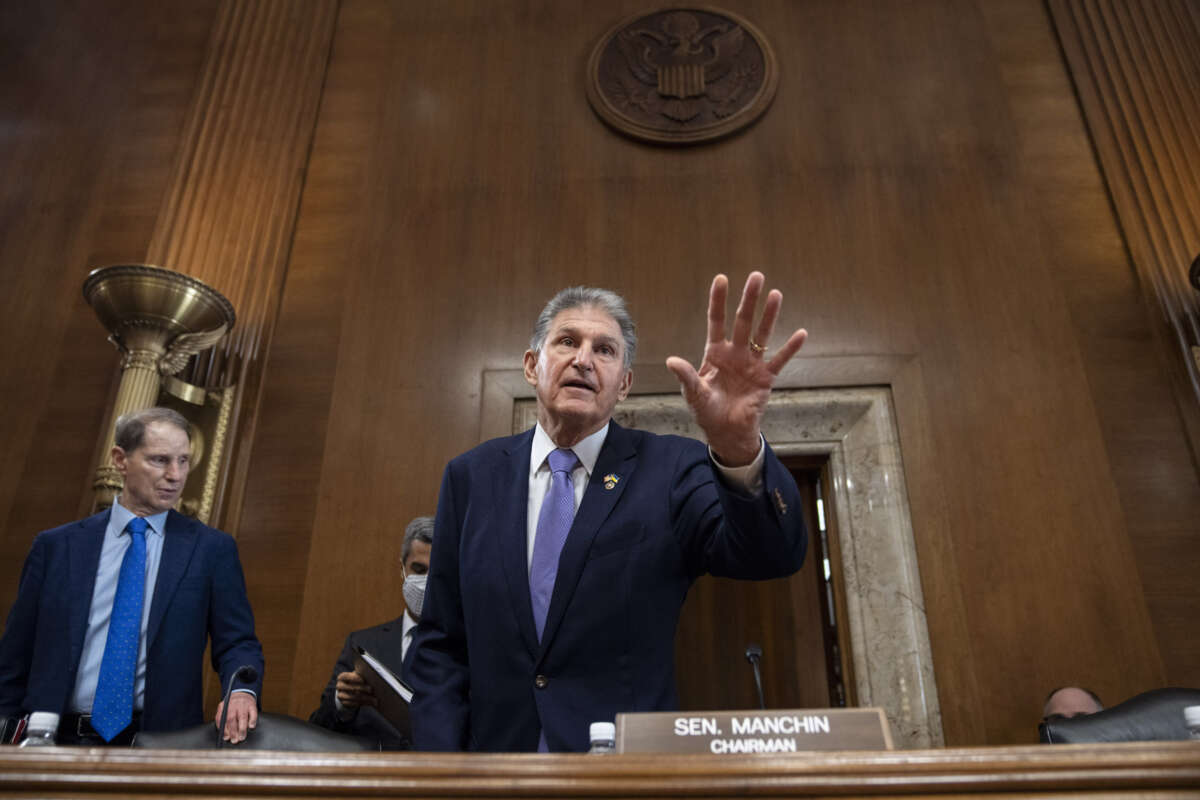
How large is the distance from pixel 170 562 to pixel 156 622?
6.2 inches

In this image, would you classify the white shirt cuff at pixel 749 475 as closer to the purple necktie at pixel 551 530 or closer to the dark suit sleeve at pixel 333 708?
the purple necktie at pixel 551 530

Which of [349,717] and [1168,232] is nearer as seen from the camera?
[349,717]

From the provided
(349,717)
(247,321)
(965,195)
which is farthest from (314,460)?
(965,195)

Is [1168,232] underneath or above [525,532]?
above

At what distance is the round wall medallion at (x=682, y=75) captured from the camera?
4082 millimetres

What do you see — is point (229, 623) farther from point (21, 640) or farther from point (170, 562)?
point (21, 640)

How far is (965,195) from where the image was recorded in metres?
3.84

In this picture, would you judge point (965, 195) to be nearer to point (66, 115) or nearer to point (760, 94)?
point (760, 94)

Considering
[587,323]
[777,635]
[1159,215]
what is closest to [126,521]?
[587,323]

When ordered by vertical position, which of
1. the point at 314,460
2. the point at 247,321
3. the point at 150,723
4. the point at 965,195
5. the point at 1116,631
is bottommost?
the point at 150,723

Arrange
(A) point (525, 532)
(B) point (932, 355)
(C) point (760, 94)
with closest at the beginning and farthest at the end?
(A) point (525, 532) → (B) point (932, 355) → (C) point (760, 94)

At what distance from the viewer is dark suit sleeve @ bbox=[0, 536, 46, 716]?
1.98 m

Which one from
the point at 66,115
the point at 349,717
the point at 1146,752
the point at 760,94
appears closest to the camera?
the point at 1146,752

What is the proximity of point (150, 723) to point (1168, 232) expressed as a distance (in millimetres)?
4113
